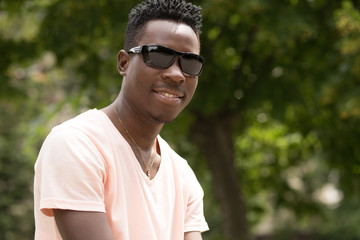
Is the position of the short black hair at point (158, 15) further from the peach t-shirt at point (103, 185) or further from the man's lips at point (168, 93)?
the peach t-shirt at point (103, 185)

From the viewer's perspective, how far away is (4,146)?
17.6m

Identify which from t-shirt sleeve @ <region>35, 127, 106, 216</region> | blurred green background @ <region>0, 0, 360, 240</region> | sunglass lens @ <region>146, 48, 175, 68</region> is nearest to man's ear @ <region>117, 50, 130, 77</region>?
sunglass lens @ <region>146, 48, 175, 68</region>

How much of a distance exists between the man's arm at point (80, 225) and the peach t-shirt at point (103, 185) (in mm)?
25

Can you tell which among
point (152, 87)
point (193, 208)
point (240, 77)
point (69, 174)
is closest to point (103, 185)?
point (69, 174)

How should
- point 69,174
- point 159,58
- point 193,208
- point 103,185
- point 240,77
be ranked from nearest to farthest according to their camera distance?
point 69,174 → point 103,185 → point 159,58 → point 193,208 → point 240,77

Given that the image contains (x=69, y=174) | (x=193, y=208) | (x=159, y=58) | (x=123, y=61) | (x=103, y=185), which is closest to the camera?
(x=69, y=174)

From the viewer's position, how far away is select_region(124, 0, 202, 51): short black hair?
2.03 m

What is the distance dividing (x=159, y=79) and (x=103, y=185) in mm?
440

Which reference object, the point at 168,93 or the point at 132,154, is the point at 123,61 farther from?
the point at 132,154

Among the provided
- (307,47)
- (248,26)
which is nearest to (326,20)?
(307,47)

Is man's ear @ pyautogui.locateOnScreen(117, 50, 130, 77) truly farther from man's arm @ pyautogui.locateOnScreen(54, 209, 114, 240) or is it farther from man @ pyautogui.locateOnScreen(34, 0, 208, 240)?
man's arm @ pyautogui.locateOnScreen(54, 209, 114, 240)

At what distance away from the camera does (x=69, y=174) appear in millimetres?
1671

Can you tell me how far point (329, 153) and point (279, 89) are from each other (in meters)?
1.71

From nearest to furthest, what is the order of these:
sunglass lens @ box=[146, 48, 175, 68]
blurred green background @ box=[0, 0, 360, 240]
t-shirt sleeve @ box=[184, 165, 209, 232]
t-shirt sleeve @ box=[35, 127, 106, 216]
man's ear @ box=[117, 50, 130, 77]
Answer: t-shirt sleeve @ box=[35, 127, 106, 216], sunglass lens @ box=[146, 48, 175, 68], man's ear @ box=[117, 50, 130, 77], t-shirt sleeve @ box=[184, 165, 209, 232], blurred green background @ box=[0, 0, 360, 240]
